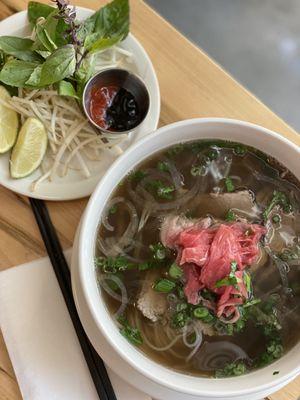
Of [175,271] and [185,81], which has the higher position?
[185,81]

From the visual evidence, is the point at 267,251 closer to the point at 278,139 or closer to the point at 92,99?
the point at 278,139

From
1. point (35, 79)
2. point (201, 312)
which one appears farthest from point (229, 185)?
point (35, 79)

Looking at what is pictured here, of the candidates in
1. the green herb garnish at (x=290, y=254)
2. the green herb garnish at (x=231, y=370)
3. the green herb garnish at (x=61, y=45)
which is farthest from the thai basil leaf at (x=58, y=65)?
the green herb garnish at (x=231, y=370)

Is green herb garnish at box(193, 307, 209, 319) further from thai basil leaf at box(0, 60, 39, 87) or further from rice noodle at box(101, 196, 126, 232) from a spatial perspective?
thai basil leaf at box(0, 60, 39, 87)

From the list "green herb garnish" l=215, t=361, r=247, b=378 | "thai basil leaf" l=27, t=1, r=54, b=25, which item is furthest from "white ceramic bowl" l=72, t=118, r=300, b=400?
"thai basil leaf" l=27, t=1, r=54, b=25

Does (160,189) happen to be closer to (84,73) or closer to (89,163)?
(89,163)

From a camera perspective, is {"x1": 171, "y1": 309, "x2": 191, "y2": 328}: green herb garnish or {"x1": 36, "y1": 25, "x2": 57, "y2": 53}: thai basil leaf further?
{"x1": 36, "y1": 25, "x2": 57, "y2": 53}: thai basil leaf
